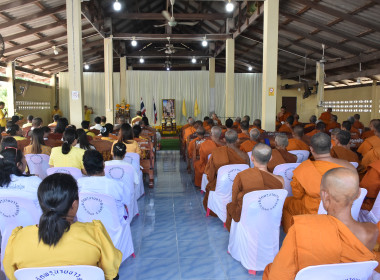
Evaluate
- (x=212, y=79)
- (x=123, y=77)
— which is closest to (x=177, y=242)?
(x=123, y=77)

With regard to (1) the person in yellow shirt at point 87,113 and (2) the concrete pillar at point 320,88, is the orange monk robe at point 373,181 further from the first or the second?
(1) the person in yellow shirt at point 87,113

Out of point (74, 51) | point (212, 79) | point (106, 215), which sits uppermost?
point (212, 79)

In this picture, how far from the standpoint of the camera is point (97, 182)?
2.80 meters

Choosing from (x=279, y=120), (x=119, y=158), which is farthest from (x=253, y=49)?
(x=119, y=158)

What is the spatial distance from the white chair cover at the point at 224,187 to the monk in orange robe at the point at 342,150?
144 centimetres

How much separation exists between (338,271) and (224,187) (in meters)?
2.39

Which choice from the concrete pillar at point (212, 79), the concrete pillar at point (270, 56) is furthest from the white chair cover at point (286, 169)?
the concrete pillar at point (212, 79)

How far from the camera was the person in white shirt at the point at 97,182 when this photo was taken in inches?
110

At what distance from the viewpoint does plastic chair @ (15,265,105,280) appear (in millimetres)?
1464

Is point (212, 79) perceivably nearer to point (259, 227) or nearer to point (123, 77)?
point (123, 77)

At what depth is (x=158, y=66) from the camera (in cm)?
1931

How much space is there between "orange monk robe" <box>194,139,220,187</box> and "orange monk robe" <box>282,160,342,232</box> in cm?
168

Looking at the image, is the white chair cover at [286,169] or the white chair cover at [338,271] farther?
the white chair cover at [286,169]

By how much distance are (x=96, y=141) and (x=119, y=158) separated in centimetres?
155
